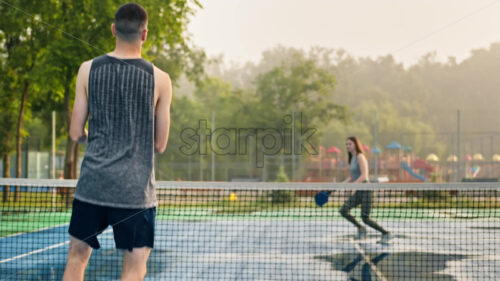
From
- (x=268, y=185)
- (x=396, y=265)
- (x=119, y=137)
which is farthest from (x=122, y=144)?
(x=396, y=265)

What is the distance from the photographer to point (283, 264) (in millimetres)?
7648

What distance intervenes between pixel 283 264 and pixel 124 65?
552 cm

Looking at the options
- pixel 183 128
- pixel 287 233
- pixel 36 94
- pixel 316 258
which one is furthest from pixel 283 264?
pixel 183 128

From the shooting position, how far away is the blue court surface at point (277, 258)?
22.4ft

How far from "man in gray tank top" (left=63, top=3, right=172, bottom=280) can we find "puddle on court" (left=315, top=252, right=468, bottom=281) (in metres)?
4.41

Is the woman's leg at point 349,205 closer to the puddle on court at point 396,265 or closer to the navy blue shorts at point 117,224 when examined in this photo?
the puddle on court at point 396,265

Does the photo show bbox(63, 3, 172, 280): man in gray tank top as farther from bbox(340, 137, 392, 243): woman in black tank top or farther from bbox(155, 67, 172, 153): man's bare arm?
bbox(340, 137, 392, 243): woman in black tank top

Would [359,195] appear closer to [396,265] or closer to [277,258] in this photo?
[277,258]

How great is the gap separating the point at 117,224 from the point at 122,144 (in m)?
0.31

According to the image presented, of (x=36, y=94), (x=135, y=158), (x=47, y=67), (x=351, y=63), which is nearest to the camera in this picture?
(x=135, y=158)

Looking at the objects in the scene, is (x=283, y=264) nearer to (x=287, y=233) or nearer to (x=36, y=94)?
(x=287, y=233)

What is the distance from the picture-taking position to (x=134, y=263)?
8.22 feet

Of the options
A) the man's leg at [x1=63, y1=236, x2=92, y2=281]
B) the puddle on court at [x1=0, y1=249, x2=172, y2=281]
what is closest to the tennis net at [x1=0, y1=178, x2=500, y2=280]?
the puddle on court at [x1=0, y1=249, x2=172, y2=281]

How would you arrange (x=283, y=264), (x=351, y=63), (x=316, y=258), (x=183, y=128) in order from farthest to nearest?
(x=351, y=63) < (x=183, y=128) < (x=316, y=258) < (x=283, y=264)
